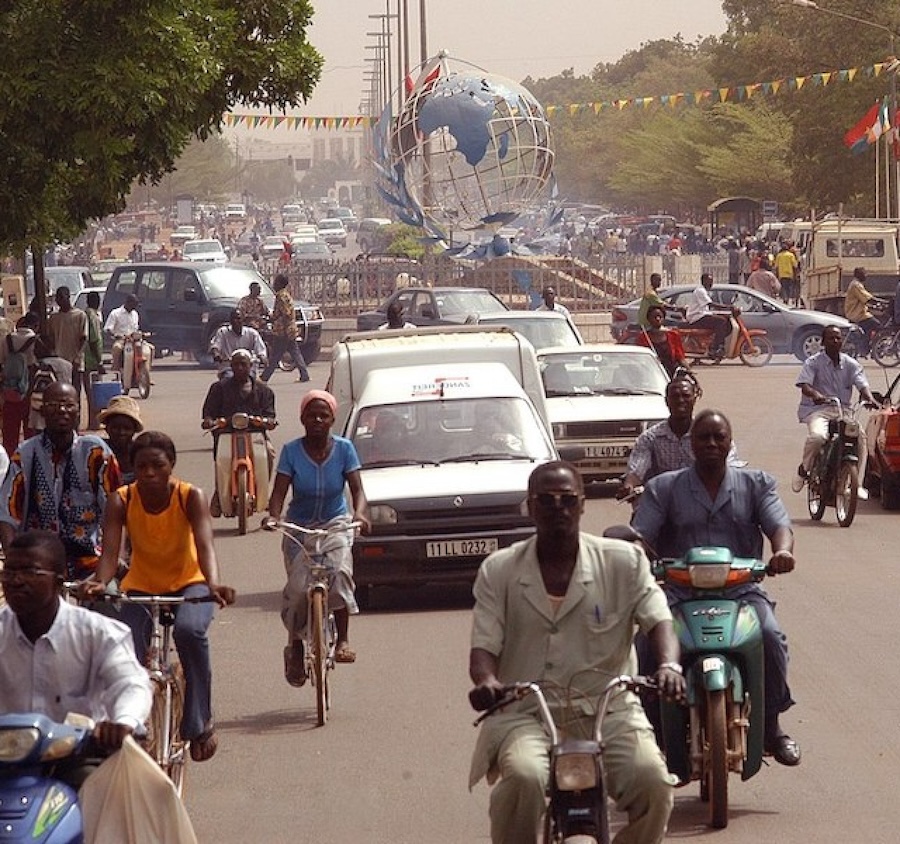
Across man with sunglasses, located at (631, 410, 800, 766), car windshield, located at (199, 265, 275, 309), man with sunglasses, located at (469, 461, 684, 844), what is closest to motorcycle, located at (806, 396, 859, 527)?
man with sunglasses, located at (631, 410, 800, 766)

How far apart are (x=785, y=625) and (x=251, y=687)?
10.8 ft

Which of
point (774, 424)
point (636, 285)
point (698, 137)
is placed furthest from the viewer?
point (698, 137)

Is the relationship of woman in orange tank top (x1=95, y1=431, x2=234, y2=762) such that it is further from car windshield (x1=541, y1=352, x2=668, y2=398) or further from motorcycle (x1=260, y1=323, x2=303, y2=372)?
motorcycle (x1=260, y1=323, x2=303, y2=372)

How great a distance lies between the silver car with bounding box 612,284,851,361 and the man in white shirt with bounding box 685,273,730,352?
0.32 meters

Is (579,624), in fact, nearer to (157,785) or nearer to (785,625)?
(157,785)

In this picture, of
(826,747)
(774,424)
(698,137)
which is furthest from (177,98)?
(698,137)

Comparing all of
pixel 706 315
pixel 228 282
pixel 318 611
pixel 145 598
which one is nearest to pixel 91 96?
pixel 318 611

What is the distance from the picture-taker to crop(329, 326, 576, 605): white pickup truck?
1424cm

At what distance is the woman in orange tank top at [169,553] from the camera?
8.64 m

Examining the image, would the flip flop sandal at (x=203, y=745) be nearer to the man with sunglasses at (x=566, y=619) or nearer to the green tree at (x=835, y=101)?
the man with sunglasses at (x=566, y=619)

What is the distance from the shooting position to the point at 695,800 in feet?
29.0

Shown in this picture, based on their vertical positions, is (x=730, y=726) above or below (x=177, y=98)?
below

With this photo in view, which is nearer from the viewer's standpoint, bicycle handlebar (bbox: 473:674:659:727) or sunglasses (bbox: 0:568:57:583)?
bicycle handlebar (bbox: 473:674:659:727)

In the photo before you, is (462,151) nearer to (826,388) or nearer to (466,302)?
(466,302)
